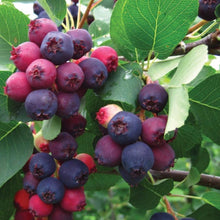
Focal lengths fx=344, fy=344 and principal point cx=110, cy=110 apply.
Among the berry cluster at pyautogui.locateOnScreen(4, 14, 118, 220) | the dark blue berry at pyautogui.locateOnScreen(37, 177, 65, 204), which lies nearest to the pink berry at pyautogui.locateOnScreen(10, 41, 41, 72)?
the berry cluster at pyautogui.locateOnScreen(4, 14, 118, 220)

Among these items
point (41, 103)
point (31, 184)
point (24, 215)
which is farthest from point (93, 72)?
point (24, 215)

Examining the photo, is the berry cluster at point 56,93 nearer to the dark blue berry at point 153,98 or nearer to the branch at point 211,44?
the dark blue berry at point 153,98

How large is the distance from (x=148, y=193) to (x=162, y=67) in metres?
0.55

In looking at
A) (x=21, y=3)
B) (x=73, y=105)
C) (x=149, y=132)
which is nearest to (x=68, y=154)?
(x=73, y=105)

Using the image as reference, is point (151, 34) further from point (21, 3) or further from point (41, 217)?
point (21, 3)

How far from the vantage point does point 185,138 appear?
1.49 meters

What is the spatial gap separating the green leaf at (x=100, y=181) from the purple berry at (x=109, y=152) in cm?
87

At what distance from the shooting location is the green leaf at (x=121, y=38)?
47.7 inches

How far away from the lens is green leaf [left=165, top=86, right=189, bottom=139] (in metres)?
0.97

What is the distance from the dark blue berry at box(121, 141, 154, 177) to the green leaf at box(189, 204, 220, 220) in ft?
2.66

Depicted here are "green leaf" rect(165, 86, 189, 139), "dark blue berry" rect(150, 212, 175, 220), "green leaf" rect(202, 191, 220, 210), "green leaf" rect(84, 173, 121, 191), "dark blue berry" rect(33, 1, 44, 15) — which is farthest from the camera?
"green leaf" rect(84, 173, 121, 191)

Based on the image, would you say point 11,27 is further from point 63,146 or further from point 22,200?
point 22,200

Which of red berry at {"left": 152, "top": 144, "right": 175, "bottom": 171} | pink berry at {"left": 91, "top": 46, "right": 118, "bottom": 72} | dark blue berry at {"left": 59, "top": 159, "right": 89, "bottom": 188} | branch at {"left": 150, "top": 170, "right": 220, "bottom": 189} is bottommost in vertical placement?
branch at {"left": 150, "top": 170, "right": 220, "bottom": 189}

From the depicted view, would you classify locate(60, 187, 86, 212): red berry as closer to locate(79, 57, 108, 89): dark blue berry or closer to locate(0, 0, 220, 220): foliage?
locate(0, 0, 220, 220): foliage
